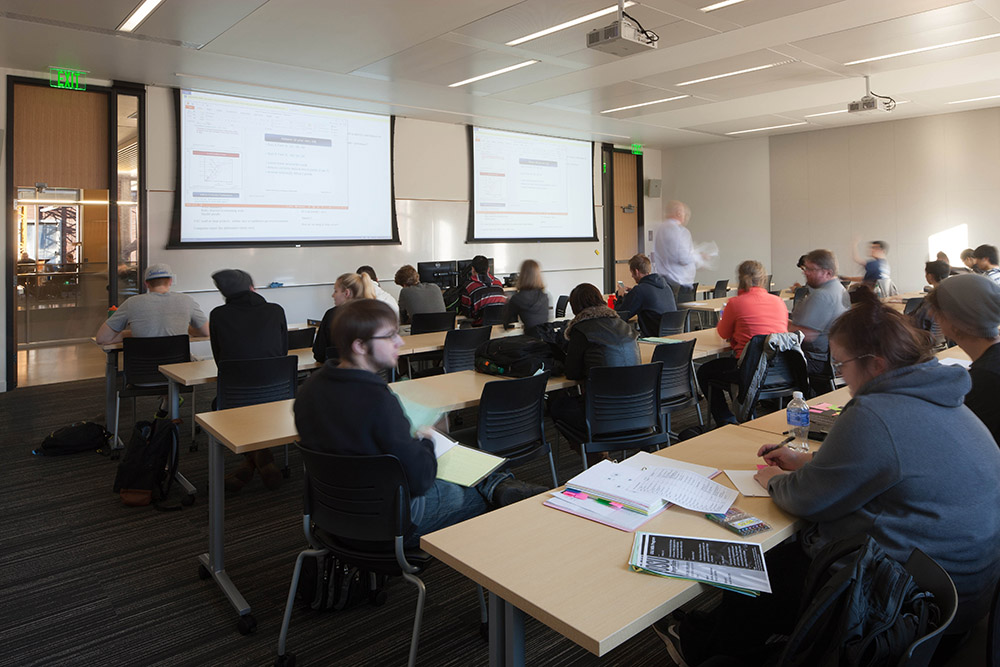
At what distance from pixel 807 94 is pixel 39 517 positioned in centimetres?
916

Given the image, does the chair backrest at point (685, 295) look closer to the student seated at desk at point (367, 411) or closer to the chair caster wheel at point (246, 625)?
the student seated at desk at point (367, 411)

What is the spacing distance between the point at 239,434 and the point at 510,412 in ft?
4.10

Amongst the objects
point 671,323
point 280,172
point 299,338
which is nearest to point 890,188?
point 671,323

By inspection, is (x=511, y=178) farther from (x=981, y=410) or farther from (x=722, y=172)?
(x=981, y=410)

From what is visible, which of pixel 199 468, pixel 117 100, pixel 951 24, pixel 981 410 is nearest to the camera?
pixel 981 410

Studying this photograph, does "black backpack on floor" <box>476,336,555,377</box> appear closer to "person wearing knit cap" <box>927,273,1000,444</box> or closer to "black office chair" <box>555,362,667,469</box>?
"black office chair" <box>555,362,667,469</box>

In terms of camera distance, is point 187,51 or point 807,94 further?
point 807,94

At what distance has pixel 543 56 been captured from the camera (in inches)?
253

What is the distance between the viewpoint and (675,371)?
413cm

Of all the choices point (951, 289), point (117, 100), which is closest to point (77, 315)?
point (117, 100)

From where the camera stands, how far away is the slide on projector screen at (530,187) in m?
10.3

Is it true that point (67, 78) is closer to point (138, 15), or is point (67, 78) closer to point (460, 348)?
point (138, 15)

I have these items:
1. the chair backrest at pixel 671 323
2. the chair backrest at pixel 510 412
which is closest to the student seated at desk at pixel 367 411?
the chair backrest at pixel 510 412

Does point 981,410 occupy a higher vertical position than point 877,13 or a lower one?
lower
